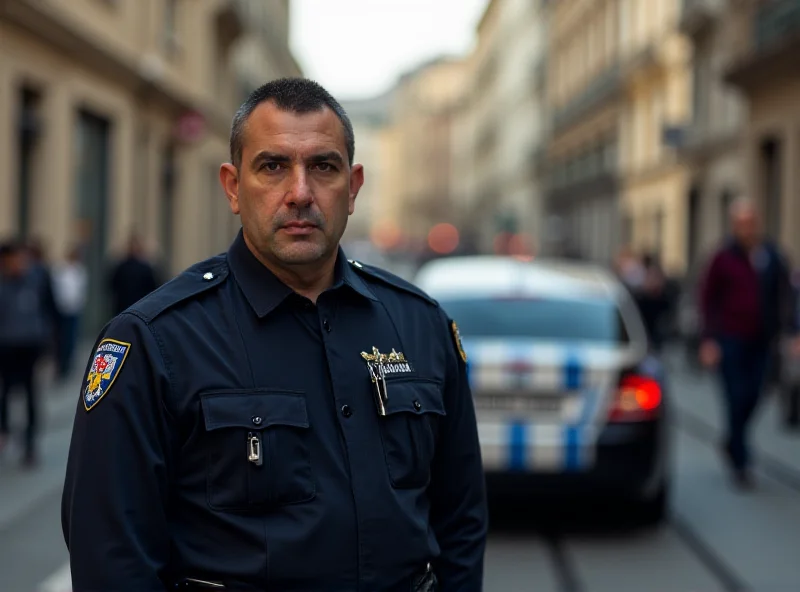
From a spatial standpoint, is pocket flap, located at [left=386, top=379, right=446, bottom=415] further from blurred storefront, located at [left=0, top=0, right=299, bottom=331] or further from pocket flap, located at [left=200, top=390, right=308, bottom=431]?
blurred storefront, located at [left=0, top=0, right=299, bottom=331]

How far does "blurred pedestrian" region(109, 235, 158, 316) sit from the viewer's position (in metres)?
17.6

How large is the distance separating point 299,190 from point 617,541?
585cm

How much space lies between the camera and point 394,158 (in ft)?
598

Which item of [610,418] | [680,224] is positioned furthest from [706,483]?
[680,224]

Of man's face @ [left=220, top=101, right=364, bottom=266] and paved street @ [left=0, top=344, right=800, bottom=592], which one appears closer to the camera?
man's face @ [left=220, top=101, right=364, bottom=266]

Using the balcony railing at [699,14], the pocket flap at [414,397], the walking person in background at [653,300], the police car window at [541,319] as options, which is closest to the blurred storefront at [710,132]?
the balcony railing at [699,14]

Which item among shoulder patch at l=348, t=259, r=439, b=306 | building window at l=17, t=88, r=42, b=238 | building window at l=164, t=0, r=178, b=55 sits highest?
building window at l=164, t=0, r=178, b=55

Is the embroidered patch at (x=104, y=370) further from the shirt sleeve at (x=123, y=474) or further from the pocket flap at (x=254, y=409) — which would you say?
the pocket flap at (x=254, y=409)

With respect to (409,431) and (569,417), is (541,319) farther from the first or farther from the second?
(409,431)

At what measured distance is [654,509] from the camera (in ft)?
26.9

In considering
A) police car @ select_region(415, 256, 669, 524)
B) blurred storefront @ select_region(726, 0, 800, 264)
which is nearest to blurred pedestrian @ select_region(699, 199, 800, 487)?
police car @ select_region(415, 256, 669, 524)

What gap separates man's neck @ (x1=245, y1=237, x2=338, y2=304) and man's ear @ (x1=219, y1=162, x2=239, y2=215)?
105 mm

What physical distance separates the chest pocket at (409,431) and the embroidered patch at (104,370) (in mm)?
528

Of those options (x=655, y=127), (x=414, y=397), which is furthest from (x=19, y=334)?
(x=655, y=127)
